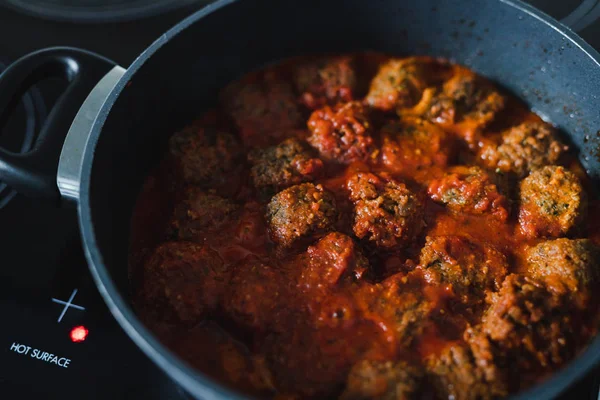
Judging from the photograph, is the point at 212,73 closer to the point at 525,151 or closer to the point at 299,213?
the point at 299,213

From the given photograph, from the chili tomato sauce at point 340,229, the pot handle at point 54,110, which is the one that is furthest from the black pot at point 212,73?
the chili tomato sauce at point 340,229

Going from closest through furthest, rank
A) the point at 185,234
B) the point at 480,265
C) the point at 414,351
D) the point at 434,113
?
the point at 414,351, the point at 480,265, the point at 185,234, the point at 434,113

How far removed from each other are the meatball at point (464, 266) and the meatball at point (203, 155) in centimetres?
99

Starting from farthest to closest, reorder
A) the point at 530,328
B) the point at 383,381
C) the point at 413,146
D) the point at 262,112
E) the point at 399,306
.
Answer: the point at 262,112
the point at 413,146
the point at 399,306
the point at 530,328
the point at 383,381

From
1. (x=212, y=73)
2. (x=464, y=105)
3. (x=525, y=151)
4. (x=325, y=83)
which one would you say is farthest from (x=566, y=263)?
(x=212, y=73)

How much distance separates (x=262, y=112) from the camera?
2975 millimetres

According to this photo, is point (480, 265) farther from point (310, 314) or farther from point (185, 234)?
point (185, 234)

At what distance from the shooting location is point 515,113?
308cm

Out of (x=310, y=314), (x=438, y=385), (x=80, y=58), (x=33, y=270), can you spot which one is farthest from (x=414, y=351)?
(x=80, y=58)

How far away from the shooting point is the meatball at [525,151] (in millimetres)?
2770

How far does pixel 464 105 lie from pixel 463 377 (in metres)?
1.43

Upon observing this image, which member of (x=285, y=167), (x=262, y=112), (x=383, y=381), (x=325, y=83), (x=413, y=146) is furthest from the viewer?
(x=325, y=83)

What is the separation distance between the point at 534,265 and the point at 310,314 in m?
0.95

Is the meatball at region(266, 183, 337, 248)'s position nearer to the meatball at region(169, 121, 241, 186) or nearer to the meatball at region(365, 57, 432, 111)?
the meatball at region(169, 121, 241, 186)
